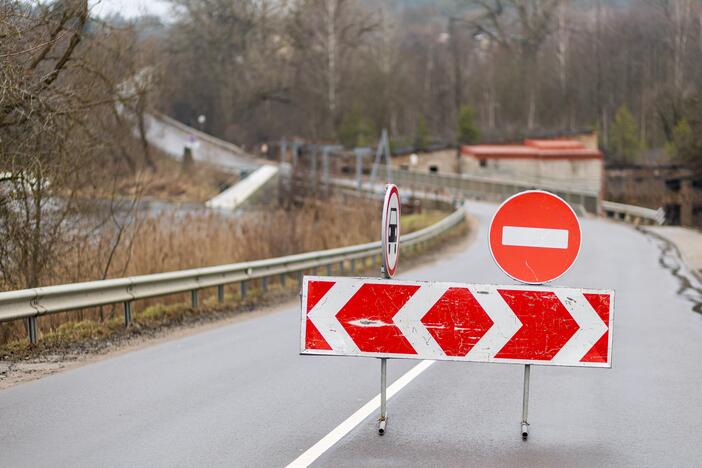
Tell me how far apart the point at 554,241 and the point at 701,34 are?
2063cm

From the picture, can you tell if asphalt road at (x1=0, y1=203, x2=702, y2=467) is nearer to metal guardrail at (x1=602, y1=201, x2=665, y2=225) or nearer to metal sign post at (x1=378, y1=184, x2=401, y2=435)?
metal sign post at (x1=378, y1=184, x2=401, y2=435)

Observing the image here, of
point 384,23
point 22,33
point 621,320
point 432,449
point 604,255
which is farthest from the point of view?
point 384,23

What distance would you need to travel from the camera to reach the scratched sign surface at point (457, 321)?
24.1 ft

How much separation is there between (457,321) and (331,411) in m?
1.44

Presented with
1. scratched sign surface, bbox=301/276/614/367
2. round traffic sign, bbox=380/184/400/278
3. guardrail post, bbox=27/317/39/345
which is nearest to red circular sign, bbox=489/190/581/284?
scratched sign surface, bbox=301/276/614/367

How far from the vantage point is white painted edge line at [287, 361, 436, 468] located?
664 centimetres

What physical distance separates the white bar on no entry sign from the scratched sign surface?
1.15ft

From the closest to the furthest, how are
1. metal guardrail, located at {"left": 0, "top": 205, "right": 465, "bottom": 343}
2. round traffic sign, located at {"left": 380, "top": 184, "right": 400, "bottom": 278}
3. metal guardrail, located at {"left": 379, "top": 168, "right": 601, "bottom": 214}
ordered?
round traffic sign, located at {"left": 380, "top": 184, "right": 400, "bottom": 278} < metal guardrail, located at {"left": 0, "top": 205, "right": 465, "bottom": 343} < metal guardrail, located at {"left": 379, "top": 168, "right": 601, "bottom": 214}

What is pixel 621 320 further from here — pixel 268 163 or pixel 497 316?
pixel 268 163

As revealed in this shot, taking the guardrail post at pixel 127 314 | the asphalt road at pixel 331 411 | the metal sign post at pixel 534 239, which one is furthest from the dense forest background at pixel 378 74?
the metal sign post at pixel 534 239

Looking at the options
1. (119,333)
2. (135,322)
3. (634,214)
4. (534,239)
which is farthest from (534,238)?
(634,214)

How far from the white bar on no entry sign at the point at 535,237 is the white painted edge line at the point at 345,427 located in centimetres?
175

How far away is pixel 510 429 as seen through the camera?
7.66m

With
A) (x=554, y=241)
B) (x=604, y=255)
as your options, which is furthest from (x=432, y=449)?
(x=604, y=255)
